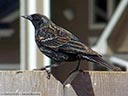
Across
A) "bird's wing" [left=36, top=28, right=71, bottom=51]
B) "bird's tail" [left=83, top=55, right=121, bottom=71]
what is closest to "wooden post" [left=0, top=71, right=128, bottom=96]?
"bird's tail" [left=83, top=55, right=121, bottom=71]

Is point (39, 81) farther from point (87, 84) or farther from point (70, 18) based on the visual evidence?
point (70, 18)

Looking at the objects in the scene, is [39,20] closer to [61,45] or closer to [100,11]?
[61,45]

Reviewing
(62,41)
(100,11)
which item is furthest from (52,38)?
(100,11)

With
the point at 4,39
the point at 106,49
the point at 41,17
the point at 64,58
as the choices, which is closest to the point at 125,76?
the point at 64,58

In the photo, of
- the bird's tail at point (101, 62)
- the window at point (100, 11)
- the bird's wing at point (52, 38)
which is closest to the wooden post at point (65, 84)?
the bird's tail at point (101, 62)

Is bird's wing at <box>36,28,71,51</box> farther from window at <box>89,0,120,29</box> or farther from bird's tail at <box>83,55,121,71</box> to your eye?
window at <box>89,0,120,29</box>
